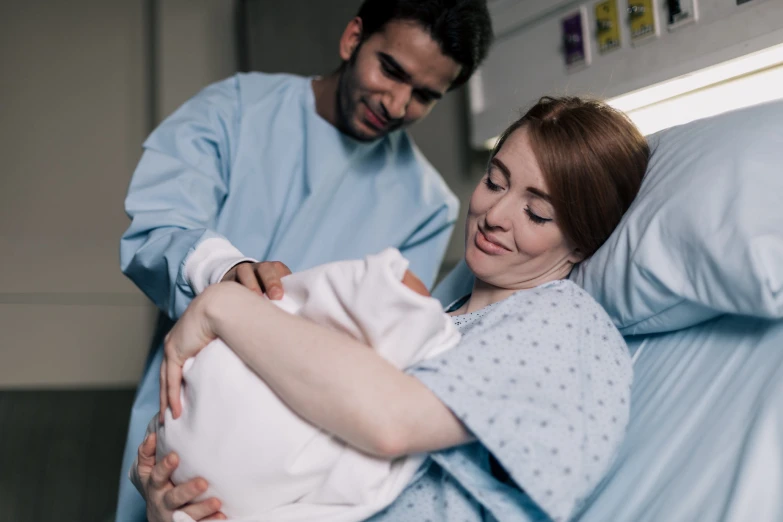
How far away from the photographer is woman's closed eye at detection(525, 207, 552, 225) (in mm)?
1070

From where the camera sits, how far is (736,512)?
0.74 metres

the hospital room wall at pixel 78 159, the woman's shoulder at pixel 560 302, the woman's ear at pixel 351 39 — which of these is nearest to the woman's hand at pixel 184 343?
the woman's shoulder at pixel 560 302

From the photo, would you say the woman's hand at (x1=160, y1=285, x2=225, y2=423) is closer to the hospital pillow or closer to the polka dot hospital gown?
the polka dot hospital gown

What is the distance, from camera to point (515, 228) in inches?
42.4

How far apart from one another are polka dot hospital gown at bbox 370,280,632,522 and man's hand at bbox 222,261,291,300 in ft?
0.69

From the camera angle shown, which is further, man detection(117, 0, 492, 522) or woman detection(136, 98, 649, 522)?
man detection(117, 0, 492, 522)

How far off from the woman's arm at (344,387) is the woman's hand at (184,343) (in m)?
0.07

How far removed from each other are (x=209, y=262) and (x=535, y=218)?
489 millimetres

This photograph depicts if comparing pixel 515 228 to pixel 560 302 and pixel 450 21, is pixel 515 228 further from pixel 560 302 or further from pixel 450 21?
pixel 450 21

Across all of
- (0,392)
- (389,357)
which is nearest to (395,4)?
(389,357)

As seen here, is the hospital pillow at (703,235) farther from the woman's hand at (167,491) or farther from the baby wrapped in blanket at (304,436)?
the woman's hand at (167,491)

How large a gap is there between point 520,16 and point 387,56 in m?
0.57

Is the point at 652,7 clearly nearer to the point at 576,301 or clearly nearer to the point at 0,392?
the point at 576,301

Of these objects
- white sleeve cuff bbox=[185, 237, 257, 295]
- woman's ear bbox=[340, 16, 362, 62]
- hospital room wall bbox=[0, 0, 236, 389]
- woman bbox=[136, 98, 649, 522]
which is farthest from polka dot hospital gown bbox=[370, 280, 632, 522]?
hospital room wall bbox=[0, 0, 236, 389]
